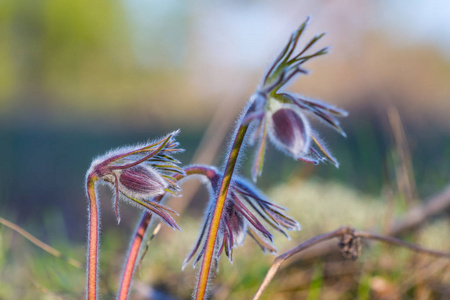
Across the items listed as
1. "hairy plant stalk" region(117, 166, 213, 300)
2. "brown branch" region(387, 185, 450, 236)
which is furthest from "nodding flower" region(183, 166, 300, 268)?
"brown branch" region(387, 185, 450, 236)

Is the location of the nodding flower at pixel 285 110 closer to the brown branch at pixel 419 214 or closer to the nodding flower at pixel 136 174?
the nodding flower at pixel 136 174

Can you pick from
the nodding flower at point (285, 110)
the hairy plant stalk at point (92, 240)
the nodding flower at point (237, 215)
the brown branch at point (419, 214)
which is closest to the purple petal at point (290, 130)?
the nodding flower at point (285, 110)

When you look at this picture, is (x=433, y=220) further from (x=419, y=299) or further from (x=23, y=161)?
(x=23, y=161)

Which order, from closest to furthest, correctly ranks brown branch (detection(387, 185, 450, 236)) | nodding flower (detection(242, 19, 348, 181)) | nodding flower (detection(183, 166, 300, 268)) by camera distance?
nodding flower (detection(242, 19, 348, 181)) → nodding flower (detection(183, 166, 300, 268)) → brown branch (detection(387, 185, 450, 236))

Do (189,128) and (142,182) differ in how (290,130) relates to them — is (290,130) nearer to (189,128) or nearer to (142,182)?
(142,182)

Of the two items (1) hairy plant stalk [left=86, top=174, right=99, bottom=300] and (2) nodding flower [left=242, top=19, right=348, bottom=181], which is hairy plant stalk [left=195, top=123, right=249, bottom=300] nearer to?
(2) nodding flower [left=242, top=19, right=348, bottom=181]

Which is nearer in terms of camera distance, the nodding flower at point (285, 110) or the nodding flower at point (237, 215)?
the nodding flower at point (285, 110)
